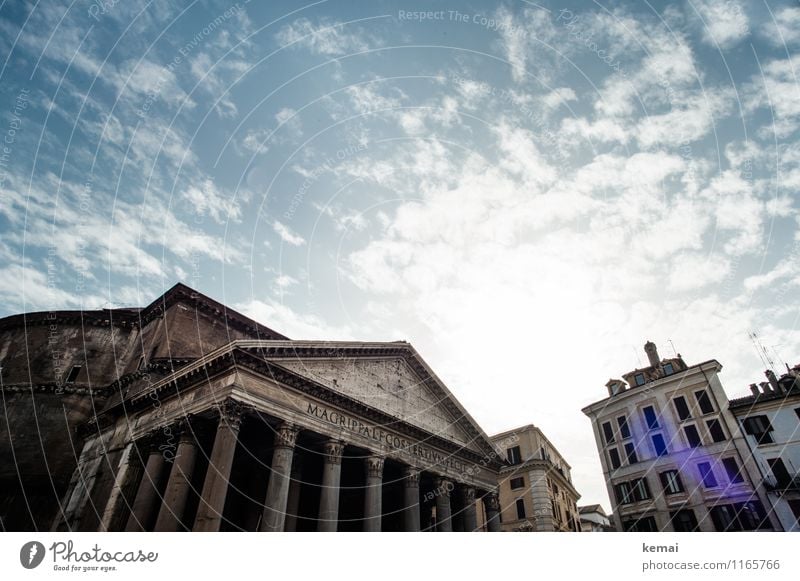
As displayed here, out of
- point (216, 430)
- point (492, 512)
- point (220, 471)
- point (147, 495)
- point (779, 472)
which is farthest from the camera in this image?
point (492, 512)

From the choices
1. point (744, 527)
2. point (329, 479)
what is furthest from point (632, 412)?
point (329, 479)

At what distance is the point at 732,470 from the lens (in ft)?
67.7

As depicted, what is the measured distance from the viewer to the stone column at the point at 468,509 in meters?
18.7

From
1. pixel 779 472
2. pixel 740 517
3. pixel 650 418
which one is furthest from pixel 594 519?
pixel 779 472

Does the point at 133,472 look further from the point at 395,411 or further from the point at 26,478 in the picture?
the point at 395,411

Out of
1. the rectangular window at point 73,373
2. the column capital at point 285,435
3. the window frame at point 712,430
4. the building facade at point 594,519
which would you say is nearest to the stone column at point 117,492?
the column capital at point 285,435

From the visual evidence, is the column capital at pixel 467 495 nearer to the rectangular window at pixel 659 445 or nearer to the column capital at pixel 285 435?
the column capital at pixel 285 435

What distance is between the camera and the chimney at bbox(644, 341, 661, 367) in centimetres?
2628

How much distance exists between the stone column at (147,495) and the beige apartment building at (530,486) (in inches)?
765

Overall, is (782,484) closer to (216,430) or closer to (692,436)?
(692,436)

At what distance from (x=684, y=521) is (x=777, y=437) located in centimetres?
636

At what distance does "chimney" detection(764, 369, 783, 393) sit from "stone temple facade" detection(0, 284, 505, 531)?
52.3ft
